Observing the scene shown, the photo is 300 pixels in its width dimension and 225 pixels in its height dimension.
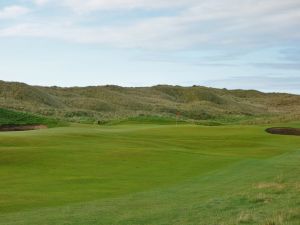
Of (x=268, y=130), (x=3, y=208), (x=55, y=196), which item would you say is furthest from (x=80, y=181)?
(x=268, y=130)

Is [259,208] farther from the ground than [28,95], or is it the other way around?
[28,95]

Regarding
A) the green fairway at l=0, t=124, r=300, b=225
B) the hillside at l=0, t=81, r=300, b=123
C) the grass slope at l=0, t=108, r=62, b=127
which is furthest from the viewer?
the hillside at l=0, t=81, r=300, b=123

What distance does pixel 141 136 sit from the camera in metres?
46.2

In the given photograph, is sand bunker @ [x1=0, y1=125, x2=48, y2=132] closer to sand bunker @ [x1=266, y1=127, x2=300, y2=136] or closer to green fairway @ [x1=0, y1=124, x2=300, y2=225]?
green fairway @ [x1=0, y1=124, x2=300, y2=225]

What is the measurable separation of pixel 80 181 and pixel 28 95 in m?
100

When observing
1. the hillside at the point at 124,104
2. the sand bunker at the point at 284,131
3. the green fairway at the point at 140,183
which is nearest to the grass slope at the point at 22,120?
the hillside at the point at 124,104

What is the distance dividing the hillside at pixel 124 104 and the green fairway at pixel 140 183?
43.7 m

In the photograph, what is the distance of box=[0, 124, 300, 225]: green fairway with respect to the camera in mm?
14984

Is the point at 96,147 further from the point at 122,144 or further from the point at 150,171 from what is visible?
the point at 150,171

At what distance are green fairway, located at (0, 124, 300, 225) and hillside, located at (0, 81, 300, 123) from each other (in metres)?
43.7

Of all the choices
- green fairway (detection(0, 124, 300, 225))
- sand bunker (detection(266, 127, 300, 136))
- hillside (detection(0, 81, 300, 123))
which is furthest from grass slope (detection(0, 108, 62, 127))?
sand bunker (detection(266, 127, 300, 136))

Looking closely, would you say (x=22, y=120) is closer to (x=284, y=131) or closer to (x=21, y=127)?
(x=21, y=127)

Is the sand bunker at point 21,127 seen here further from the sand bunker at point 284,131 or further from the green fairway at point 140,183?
the sand bunker at point 284,131

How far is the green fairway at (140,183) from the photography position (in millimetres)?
14984
